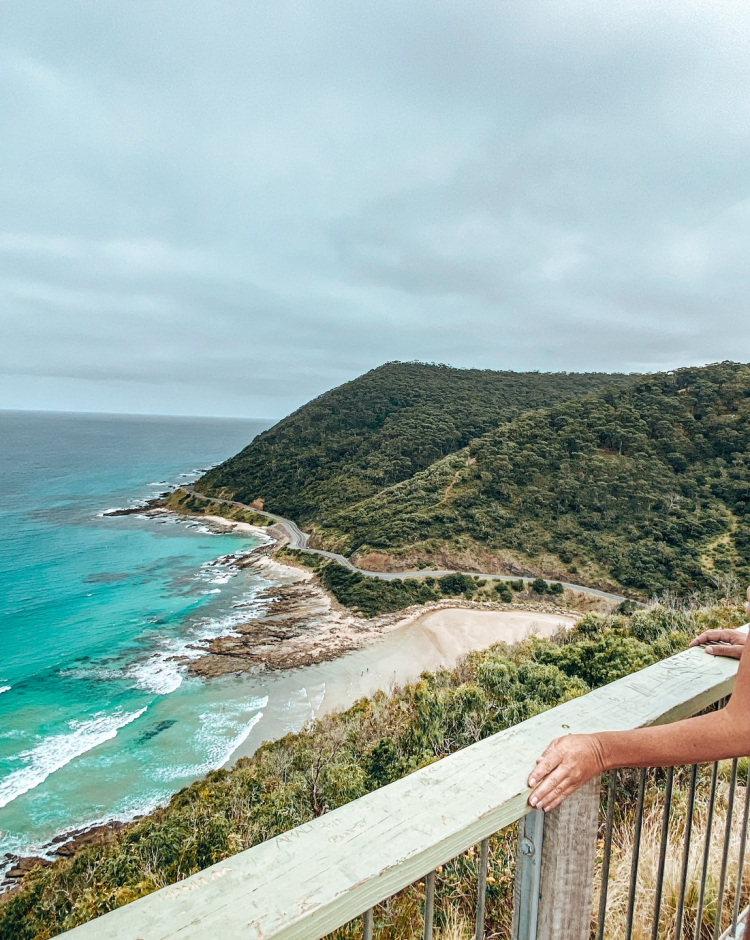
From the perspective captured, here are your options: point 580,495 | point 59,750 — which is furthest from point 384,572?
point 59,750

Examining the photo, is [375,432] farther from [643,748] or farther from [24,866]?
[643,748]

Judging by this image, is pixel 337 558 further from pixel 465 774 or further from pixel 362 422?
pixel 465 774

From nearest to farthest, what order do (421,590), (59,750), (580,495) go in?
(59,750)
(421,590)
(580,495)

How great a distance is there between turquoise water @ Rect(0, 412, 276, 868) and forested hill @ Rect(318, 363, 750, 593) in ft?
42.3

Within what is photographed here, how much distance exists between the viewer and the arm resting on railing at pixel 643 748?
1052mm

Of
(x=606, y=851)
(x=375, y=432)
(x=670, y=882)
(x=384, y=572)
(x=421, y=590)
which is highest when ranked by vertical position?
→ (x=375, y=432)

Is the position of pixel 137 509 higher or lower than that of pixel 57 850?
higher

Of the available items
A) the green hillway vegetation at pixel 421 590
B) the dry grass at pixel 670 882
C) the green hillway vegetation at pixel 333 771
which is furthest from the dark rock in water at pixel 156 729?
the dry grass at pixel 670 882

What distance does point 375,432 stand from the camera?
213 feet

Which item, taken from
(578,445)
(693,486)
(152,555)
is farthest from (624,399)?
(152,555)

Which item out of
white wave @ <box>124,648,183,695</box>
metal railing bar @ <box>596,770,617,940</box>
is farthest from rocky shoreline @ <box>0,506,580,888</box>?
metal railing bar @ <box>596,770,617,940</box>

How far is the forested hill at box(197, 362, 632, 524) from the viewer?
181ft

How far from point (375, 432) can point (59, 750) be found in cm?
4985

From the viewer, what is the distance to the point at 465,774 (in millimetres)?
1091
